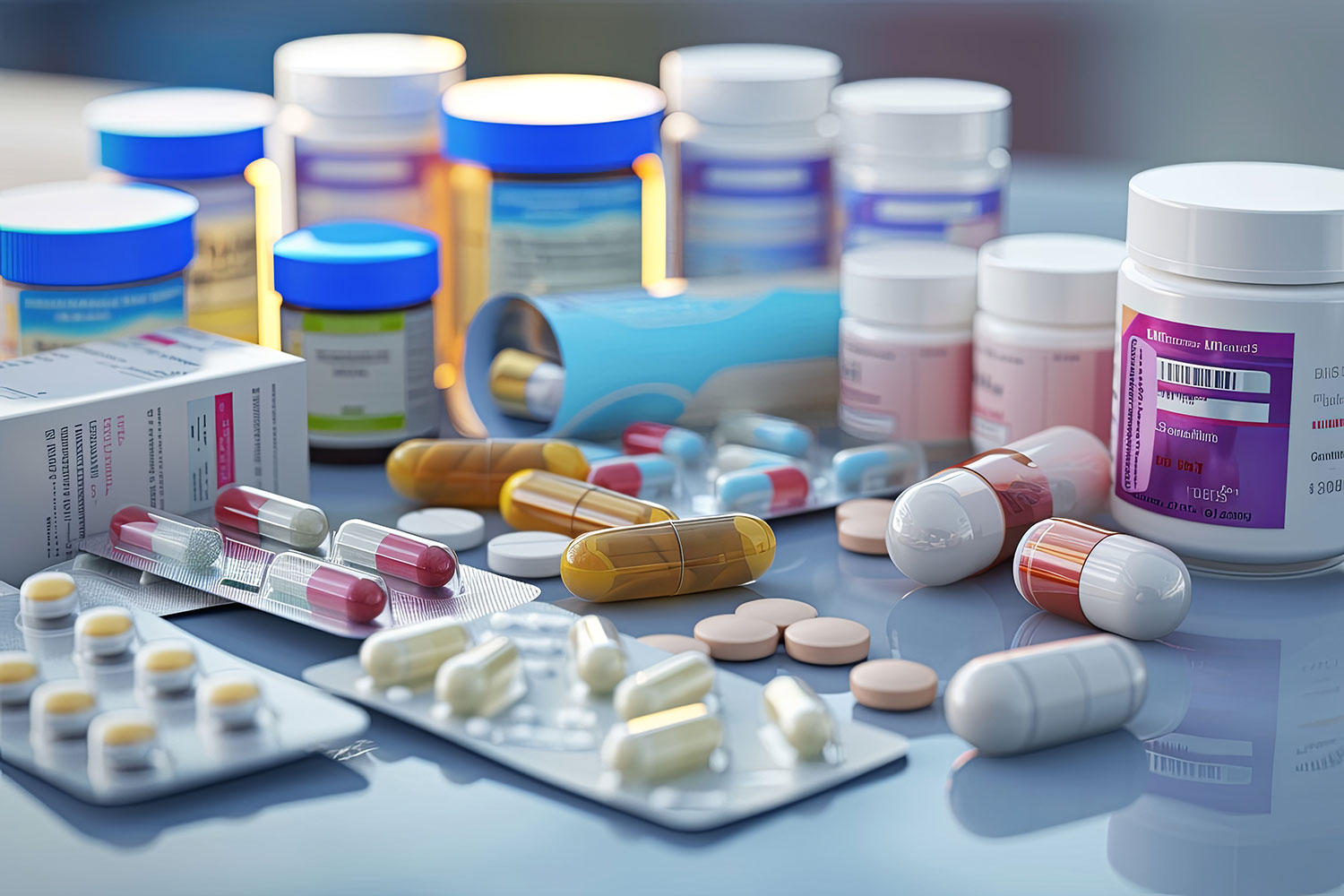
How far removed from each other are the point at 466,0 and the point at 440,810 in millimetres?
2453

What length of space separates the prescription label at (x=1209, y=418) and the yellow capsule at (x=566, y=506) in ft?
0.92

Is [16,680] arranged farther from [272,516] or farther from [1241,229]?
[1241,229]

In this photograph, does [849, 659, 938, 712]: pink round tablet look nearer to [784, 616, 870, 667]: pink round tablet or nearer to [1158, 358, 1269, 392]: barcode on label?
[784, 616, 870, 667]: pink round tablet

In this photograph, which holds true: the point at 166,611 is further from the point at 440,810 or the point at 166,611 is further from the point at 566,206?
the point at 566,206

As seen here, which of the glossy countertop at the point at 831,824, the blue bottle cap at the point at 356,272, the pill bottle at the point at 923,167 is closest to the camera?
the glossy countertop at the point at 831,824

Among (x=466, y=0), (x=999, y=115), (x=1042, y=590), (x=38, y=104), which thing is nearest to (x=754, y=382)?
(x=999, y=115)

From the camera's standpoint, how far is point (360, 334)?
3.48 feet

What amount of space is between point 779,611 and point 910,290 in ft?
1.05

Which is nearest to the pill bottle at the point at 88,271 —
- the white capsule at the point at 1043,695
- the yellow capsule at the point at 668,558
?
the yellow capsule at the point at 668,558

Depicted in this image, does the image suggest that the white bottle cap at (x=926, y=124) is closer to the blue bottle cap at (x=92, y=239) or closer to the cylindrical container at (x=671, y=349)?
the cylindrical container at (x=671, y=349)

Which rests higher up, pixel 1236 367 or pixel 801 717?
pixel 1236 367

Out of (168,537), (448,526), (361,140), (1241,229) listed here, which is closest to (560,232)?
(361,140)

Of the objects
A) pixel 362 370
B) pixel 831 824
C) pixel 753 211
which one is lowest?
pixel 831 824

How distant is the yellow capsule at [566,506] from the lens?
917 mm
